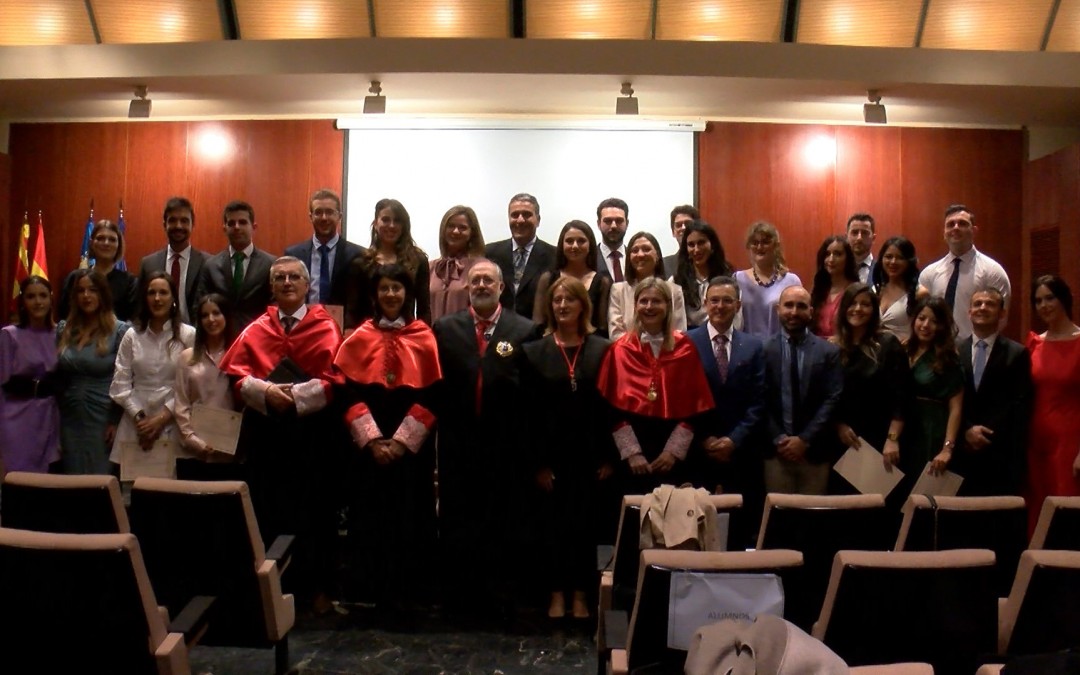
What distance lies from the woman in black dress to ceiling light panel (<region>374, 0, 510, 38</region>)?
2.98 meters

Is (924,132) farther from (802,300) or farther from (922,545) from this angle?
(922,545)

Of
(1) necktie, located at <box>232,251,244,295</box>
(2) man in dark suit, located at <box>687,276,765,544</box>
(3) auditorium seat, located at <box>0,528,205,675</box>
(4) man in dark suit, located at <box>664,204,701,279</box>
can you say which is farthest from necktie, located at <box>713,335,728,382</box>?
(3) auditorium seat, located at <box>0,528,205,675</box>

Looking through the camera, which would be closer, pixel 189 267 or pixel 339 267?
pixel 339 267

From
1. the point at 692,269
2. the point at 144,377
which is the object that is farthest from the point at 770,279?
the point at 144,377

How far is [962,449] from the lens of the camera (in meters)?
4.22

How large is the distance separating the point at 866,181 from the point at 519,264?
11.2 feet

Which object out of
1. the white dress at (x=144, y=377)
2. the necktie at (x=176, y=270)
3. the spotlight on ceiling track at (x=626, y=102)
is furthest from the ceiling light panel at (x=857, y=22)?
the white dress at (x=144, y=377)

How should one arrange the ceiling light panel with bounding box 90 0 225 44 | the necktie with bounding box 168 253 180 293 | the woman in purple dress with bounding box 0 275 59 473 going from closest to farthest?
the woman in purple dress with bounding box 0 275 59 473 < the necktie with bounding box 168 253 180 293 < the ceiling light panel with bounding box 90 0 225 44

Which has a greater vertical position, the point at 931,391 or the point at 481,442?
the point at 931,391

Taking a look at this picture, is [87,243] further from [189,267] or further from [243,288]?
[243,288]

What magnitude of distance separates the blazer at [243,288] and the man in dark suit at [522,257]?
1.21 meters

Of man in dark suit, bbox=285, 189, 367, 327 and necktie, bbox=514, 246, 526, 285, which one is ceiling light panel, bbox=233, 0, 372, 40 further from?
necktie, bbox=514, 246, 526, 285

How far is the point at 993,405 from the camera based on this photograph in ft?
14.0

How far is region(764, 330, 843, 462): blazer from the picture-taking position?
4.11 m
